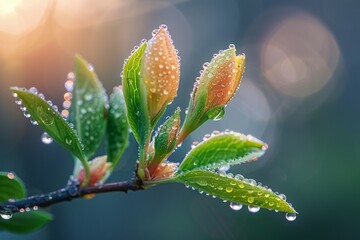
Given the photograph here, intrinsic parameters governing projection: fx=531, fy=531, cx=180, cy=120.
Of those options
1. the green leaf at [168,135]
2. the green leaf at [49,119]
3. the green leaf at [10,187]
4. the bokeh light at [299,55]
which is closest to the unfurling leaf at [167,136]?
the green leaf at [168,135]

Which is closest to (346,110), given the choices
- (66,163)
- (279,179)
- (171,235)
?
(279,179)

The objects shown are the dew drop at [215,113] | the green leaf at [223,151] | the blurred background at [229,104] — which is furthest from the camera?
the blurred background at [229,104]

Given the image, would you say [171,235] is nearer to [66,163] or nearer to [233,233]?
[233,233]

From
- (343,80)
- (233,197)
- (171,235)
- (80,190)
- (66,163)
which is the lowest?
(233,197)

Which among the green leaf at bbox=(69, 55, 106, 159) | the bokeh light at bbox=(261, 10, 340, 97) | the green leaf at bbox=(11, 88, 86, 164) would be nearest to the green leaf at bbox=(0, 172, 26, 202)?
the green leaf at bbox=(11, 88, 86, 164)

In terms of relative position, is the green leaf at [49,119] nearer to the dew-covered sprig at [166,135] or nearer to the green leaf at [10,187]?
the dew-covered sprig at [166,135]

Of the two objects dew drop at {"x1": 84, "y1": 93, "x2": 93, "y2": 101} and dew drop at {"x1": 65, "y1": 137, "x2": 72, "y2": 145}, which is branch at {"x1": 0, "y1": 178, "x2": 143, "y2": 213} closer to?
dew drop at {"x1": 65, "y1": 137, "x2": 72, "y2": 145}

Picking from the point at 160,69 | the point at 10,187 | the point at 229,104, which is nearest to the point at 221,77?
the point at 160,69
